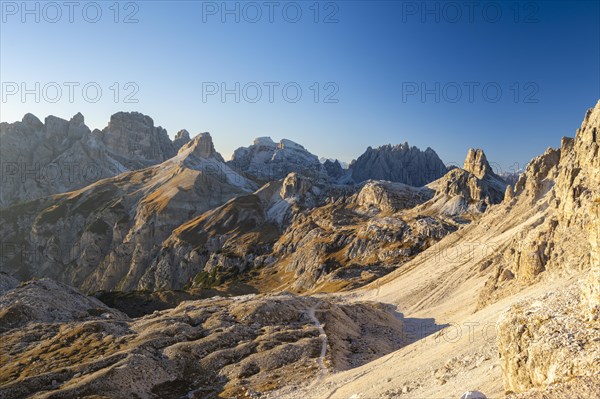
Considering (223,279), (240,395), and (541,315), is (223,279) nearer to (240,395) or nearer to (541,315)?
(240,395)

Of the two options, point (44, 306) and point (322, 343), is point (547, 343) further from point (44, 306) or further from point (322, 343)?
point (44, 306)

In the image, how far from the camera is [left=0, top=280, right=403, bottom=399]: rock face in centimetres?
4725

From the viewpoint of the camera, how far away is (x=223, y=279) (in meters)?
177

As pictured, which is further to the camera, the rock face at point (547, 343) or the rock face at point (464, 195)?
the rock face at point (464, 195)

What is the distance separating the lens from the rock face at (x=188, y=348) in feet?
155

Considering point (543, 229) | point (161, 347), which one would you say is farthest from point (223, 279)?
point (543, 229)

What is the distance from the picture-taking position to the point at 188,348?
5688 centimetres

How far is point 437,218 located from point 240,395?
5333 inches

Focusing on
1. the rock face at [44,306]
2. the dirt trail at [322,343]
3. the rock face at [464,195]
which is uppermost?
the rock face at [464,195]

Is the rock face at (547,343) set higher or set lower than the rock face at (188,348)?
higher

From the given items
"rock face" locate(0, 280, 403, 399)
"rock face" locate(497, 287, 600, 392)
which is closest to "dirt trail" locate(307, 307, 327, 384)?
"rock face" locate(0, 280, 403, 399)

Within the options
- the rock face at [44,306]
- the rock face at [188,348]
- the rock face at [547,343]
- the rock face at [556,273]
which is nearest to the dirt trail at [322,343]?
the rock face at [188,348]

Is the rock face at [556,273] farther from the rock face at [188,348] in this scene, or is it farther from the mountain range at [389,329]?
the rock face at [188,348]

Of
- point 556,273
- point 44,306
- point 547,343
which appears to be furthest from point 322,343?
point 44,306
